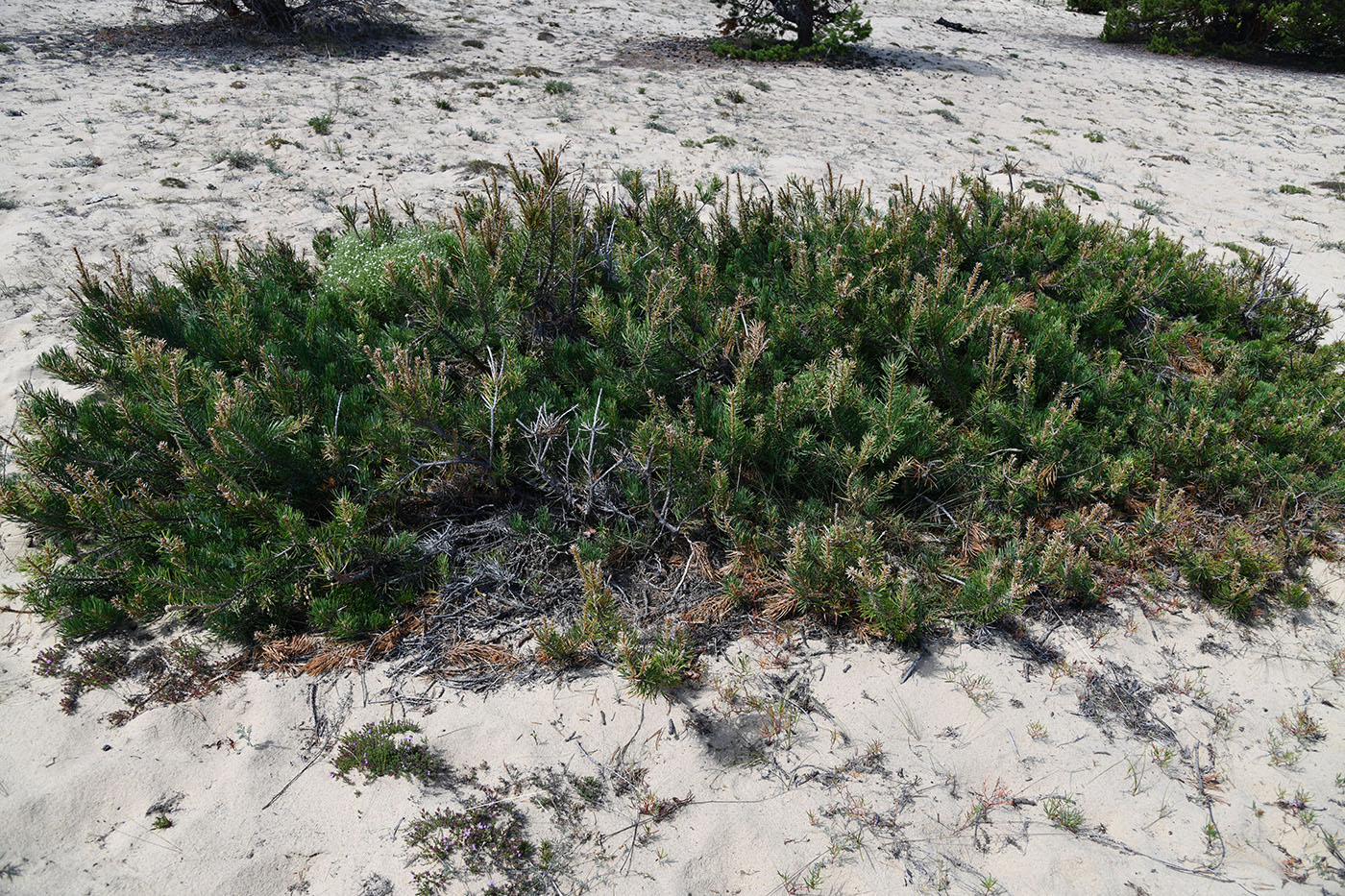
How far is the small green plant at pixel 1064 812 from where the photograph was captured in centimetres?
239

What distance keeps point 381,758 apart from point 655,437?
5.24 feet

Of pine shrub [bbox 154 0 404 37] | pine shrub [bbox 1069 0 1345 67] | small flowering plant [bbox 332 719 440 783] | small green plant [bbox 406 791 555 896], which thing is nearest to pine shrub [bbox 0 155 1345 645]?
small flowering plant [bbox 332 719 440 783]

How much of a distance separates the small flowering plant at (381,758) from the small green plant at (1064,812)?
2106 mm

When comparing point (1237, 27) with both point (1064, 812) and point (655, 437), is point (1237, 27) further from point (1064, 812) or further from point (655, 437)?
point (1064, 812)

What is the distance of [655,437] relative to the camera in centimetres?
315

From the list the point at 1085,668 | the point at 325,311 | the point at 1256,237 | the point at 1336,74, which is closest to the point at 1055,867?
the point at 1085,668

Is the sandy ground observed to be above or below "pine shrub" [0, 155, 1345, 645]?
below

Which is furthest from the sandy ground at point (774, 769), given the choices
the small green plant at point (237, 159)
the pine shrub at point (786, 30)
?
the pine shrub at point (786, 30)

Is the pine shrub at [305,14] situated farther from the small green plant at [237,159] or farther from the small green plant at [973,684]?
the small green plant at [973,684]

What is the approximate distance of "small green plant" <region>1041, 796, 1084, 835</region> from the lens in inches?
94.3

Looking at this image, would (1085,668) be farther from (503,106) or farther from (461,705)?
(503,106)

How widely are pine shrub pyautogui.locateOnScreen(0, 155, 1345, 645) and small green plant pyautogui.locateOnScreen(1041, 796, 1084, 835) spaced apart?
0.72 m

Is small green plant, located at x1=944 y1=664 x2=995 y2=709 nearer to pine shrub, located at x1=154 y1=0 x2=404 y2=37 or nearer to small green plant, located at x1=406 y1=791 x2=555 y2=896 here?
small green plant, located at x1=406 y1=791 x2=555 y2=896

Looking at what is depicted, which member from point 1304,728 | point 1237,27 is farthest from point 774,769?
point 1237,27
